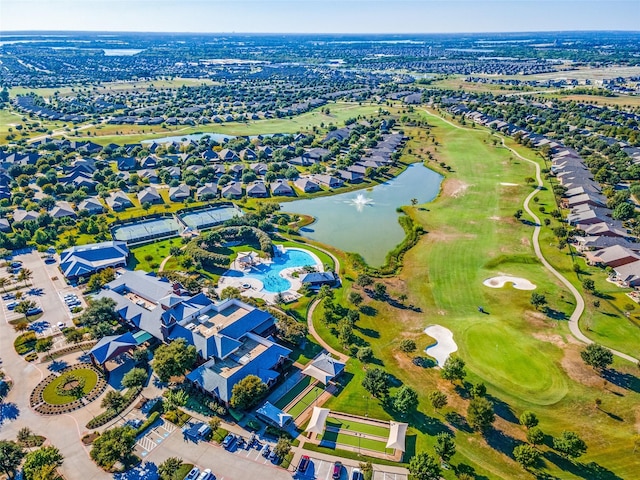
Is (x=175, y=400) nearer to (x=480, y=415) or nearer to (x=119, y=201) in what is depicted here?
(x=480, y=415)

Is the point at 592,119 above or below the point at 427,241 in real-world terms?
above

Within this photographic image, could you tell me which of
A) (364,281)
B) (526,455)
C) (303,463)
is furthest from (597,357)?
(303,463)

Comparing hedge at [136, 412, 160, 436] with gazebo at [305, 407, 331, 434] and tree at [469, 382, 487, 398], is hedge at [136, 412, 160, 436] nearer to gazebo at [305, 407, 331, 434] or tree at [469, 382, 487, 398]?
gazebo at [305, 407, 331, 434]

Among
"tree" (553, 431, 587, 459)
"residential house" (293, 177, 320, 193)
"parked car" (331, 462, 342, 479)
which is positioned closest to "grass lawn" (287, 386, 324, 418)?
"parked car" (331, 462, 342, 479)

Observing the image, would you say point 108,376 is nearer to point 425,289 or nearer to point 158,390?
point 158,390

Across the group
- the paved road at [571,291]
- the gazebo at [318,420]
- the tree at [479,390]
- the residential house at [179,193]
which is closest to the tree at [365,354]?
the gazebo at [318,420]

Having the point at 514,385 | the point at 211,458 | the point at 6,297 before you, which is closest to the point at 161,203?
the point at 6,297
